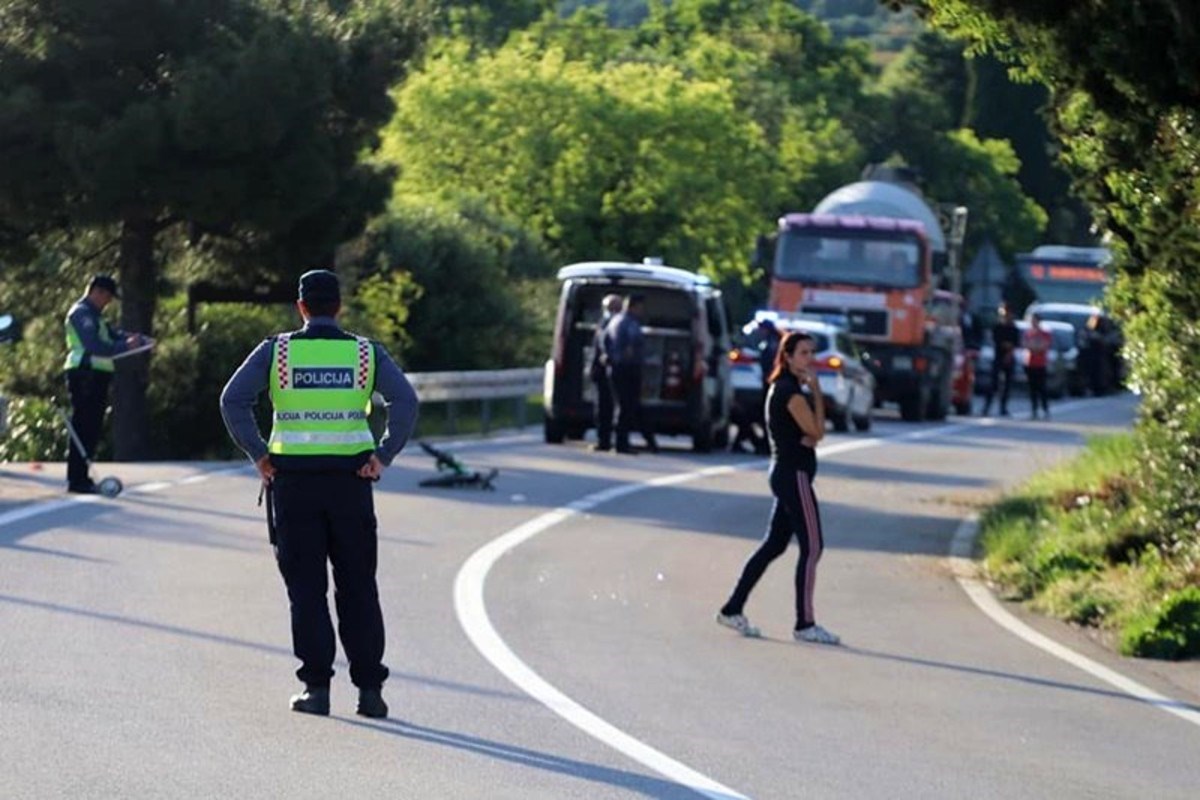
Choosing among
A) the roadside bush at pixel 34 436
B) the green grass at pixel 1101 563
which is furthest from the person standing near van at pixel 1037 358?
the green grass at pixel 1101 563

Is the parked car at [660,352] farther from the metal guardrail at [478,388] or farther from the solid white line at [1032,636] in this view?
the solid white line at [1032,636]

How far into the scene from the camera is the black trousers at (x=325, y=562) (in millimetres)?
10016

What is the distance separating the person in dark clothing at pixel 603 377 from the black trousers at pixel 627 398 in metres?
0.22

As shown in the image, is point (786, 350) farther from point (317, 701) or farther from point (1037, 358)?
point (1037, 358)

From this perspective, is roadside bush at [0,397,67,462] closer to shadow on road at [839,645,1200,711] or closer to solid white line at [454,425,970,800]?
solid white line at [454,425,970,800]

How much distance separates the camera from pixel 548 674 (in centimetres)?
1170

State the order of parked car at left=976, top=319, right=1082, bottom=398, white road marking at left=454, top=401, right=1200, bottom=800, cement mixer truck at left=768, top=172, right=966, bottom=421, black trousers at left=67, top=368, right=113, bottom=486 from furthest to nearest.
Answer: parked car at left=976, top=319, right=1082, bottom=398 → cement mixer truck at left=768, top=172, right=966, bottom=421 → black trousers at left=67, top=368, right=113, bottom=486 → white road marking at left=454, top=401, right=1200, bottom=800

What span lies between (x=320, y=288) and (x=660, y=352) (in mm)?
18285

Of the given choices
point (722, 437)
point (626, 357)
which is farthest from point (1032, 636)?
point (722, 437)

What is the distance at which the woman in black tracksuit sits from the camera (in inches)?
537

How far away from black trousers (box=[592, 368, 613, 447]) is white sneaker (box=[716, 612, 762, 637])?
13062mm

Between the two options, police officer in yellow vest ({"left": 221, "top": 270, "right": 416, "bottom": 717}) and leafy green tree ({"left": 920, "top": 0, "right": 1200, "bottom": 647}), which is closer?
police officer in yellow vest ({"left": 221, "top": 270, "right": 416, "bottom": 717})

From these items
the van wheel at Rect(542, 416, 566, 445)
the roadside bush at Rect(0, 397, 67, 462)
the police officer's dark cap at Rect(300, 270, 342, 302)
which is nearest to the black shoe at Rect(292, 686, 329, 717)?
the police officer's dark cap at Rect(300, 270, 342, 302)

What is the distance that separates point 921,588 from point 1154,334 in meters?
2.23
